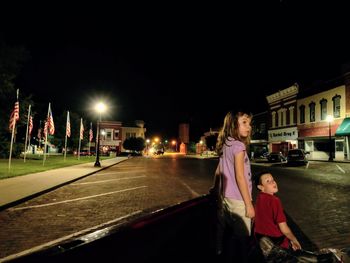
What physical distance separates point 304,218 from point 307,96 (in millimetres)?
31426

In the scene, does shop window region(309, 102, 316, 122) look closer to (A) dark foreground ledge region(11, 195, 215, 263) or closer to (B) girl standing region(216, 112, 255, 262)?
(B) girl standing region(216, 112, 255, 262)

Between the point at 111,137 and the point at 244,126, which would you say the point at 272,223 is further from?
the point at 111,137

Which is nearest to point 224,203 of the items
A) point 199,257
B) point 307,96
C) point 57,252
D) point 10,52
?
point 199,257

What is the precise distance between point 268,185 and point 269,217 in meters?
0.35

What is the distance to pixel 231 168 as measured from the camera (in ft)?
9.72

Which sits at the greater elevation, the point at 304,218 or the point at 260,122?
the point at 260,122

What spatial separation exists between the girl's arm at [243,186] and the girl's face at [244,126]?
1.01ft

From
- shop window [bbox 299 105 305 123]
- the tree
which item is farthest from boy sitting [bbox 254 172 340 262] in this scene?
the tree

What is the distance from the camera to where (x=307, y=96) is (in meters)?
35.1

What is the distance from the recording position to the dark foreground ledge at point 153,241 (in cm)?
162

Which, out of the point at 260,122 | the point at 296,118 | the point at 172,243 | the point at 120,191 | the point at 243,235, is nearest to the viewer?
the point at 172,243

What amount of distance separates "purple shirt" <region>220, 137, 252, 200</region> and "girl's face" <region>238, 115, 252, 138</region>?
0.44ft

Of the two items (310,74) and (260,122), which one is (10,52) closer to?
(310,74)

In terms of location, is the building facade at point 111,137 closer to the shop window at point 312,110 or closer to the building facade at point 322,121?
the building facade at point 322,121
